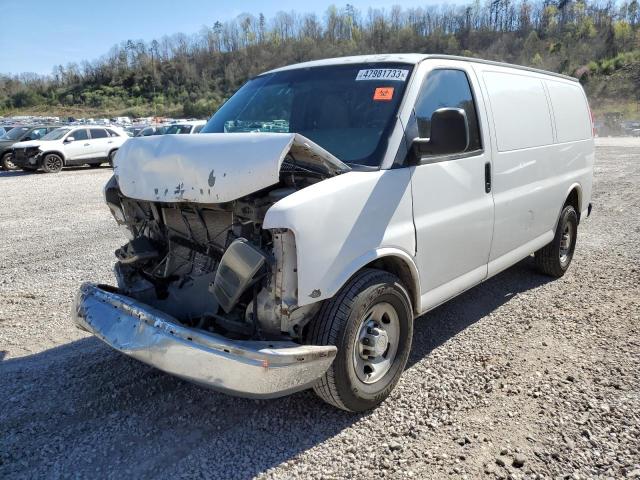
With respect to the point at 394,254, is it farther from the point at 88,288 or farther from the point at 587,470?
the point at 88,288

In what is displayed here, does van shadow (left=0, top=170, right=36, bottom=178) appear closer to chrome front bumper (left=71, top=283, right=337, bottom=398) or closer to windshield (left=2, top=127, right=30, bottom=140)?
windshield (left=2, top=127, right=30, bottom=140)

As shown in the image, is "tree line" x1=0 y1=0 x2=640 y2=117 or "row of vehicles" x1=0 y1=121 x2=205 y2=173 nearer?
"row of vehicles" x1=0 y1=121 x2=205 y2=173

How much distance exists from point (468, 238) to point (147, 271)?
241 cm

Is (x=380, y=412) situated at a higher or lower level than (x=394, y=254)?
lower

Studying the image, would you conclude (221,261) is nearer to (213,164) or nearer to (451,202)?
(213,164)

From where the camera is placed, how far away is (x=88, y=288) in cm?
350

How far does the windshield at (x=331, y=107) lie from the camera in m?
3.49

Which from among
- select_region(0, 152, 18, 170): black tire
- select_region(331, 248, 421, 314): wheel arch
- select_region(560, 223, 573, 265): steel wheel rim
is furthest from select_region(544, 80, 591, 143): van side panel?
select_region(0, 152, 18, 170): black tire

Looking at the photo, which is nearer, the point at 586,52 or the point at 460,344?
the point at 460,344

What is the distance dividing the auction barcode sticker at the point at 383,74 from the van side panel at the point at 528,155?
1.04 metres

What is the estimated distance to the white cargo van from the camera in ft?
9.21

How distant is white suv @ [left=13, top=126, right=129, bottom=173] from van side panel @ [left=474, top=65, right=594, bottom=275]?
1696cm

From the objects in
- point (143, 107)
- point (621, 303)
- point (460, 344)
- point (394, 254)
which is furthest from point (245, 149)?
point (143, 107)

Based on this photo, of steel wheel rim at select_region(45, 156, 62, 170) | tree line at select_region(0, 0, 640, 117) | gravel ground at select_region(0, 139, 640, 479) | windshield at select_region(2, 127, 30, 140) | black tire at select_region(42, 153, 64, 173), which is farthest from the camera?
tree line at select_region(0, 0, 640, 117)
